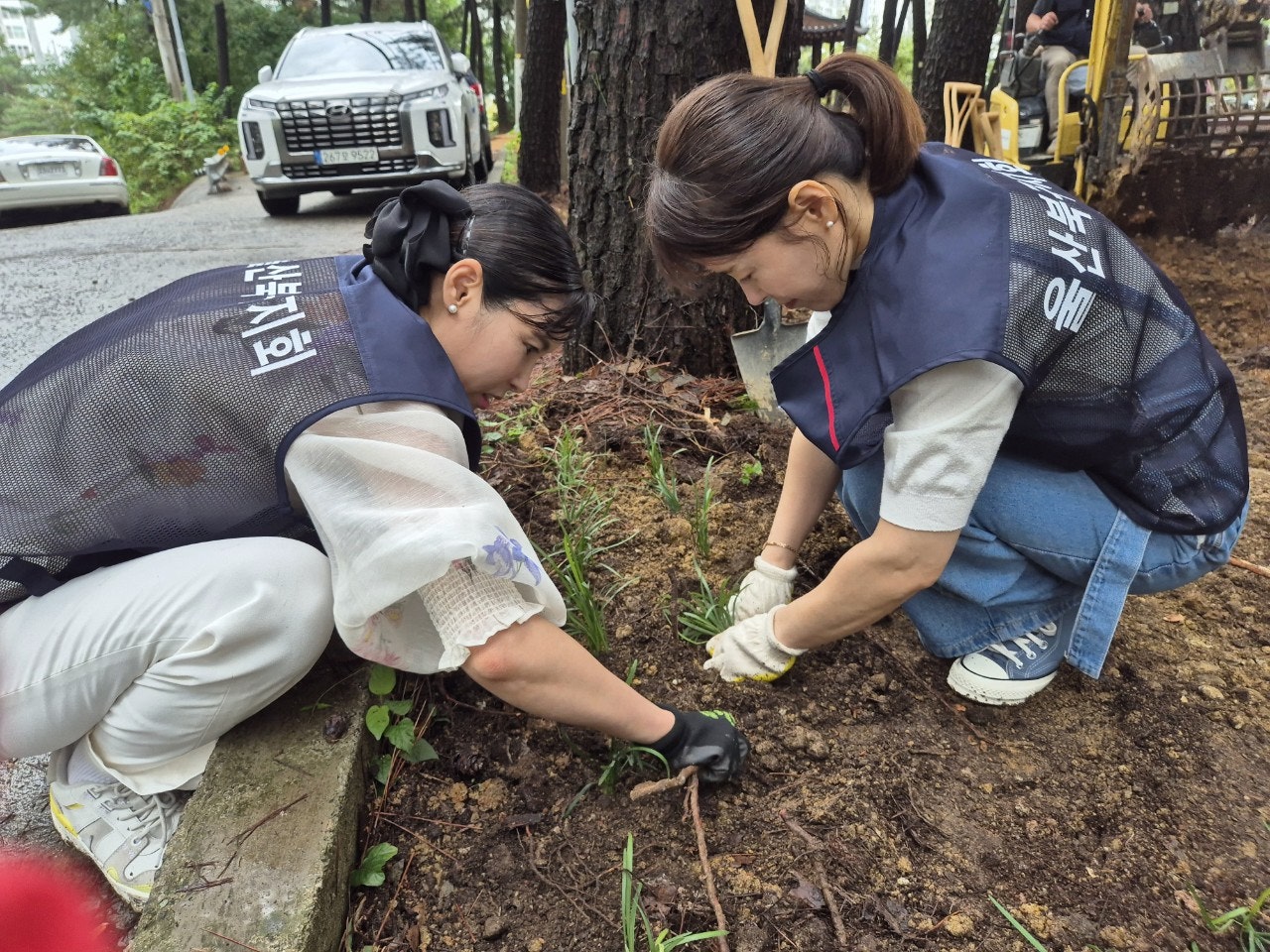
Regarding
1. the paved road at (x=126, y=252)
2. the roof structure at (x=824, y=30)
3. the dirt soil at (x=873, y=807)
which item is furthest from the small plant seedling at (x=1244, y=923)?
Answer: the roof structure at (x=824, y=30)

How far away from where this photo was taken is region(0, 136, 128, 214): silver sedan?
1099cm

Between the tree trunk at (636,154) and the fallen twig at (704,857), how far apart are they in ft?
5.78

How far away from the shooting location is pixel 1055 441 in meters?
1.53

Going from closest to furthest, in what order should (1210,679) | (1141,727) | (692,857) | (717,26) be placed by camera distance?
(692,857), (1141,727), (1210,679), (717,26)

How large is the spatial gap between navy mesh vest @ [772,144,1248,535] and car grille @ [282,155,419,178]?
774 cm

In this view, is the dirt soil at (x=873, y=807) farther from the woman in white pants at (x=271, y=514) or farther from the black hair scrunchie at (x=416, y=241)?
the black hair scrunchie at (x=416, y=241)

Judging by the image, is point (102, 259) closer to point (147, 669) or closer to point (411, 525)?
point (147, 669)

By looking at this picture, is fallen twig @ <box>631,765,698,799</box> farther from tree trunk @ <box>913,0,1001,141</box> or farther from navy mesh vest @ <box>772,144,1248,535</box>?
tree trunk @ <box>913,0,1001,141</box>

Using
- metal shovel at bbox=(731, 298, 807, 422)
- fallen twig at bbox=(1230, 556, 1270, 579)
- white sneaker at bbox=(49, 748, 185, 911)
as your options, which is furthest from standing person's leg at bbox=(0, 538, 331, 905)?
fallen twig at bbox=(1230, 556, 1270, 579)

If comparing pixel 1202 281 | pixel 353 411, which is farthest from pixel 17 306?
pixel 1202 281

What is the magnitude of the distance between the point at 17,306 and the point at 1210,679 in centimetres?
637

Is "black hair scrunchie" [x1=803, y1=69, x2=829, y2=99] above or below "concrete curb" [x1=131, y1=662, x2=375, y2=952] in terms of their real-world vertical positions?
above

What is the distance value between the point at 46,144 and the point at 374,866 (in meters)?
13.8

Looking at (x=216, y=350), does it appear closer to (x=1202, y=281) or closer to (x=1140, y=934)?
(x=1140, y=934)
